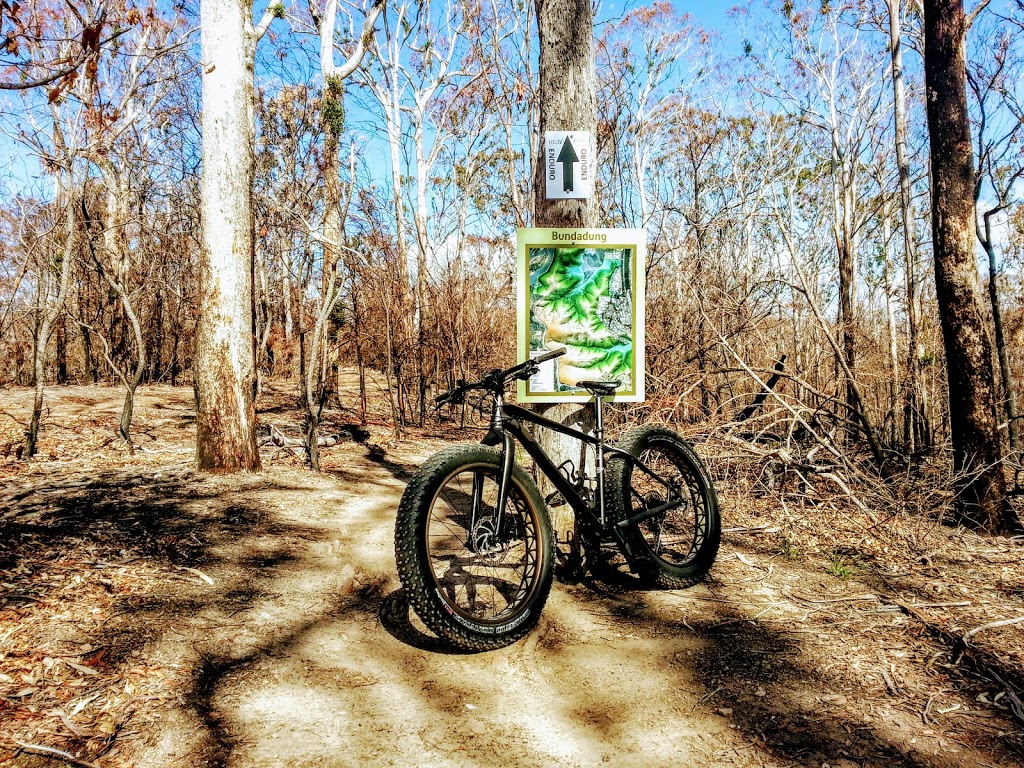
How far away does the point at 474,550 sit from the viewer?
2.65 metres

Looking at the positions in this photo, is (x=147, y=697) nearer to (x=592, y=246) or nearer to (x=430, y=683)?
(x=430, y=683)

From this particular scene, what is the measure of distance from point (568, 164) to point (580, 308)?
0.82 m

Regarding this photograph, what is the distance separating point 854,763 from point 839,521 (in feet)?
9.09

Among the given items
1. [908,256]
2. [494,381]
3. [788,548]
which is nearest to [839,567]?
[788,548]

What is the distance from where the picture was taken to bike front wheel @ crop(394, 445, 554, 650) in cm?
243

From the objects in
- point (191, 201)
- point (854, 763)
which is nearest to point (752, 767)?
point (854, 763)

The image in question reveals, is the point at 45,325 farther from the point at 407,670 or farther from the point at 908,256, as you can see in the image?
the point at 908,256

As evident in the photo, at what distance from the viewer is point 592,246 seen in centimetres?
360

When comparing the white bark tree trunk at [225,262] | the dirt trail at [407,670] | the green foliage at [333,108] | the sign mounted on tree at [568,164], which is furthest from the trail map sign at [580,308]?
the green foliage at [333,108]

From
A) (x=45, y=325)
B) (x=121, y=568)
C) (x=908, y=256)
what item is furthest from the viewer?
(x=908, y=256)

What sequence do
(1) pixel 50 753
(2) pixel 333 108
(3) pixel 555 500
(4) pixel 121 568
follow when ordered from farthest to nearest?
1. (2) pixel 333 108
2. (3) pixel 555 500
3. (4) pixel 121 568
4. (1) pixel 50 753

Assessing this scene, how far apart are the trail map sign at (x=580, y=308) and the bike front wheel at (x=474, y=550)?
0.84 m

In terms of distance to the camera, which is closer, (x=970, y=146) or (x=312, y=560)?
(x=312, y=560)

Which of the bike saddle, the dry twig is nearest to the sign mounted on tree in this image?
the bike saddle
